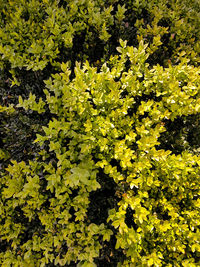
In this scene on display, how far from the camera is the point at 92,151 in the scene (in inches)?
91.5

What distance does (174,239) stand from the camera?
7.50 ft

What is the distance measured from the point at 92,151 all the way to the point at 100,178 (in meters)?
0.43

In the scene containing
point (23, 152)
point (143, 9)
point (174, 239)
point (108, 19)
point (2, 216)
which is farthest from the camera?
point (143, 9)

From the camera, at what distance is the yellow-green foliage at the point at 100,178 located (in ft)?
6.98

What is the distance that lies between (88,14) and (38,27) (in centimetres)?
77

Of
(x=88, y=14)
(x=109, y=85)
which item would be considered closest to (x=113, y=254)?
(x=109, y=85)

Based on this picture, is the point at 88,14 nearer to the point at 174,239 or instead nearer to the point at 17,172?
the point at 17,172

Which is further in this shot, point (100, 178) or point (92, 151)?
point (100, 178)

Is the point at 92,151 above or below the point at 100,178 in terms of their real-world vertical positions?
above

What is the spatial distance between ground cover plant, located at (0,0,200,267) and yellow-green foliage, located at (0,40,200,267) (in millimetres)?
13

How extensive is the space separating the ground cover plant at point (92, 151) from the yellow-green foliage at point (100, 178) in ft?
0.04

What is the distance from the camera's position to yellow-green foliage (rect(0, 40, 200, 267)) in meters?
2.13

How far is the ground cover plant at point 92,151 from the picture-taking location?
7.09 ft

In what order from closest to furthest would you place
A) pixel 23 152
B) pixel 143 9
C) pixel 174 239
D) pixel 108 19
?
1. pixel 174 239
2. pixel 23 152
3. pixel 108 19
4. pixel 143 9
